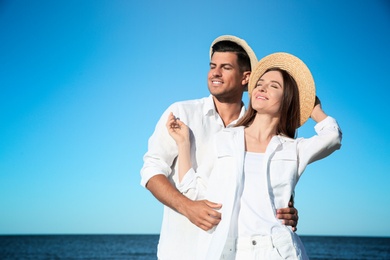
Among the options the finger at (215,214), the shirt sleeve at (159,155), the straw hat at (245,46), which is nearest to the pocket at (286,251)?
the finger at (215,214)

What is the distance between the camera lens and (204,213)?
2773 millimetres

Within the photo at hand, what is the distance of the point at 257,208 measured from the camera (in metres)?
2.68

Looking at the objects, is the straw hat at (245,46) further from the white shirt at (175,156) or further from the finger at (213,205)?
the finger at (213,205)

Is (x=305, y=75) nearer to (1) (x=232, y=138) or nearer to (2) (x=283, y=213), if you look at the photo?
(1) (x=232, y=138)

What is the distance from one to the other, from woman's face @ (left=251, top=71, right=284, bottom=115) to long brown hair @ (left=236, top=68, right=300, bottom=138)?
0.11 feet

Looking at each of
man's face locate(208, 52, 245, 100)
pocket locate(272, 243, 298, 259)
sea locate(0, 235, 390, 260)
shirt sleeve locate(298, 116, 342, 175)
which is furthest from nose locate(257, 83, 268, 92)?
sea locate(0, 235, 390, 260)

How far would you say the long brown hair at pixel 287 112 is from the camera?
3043 mm

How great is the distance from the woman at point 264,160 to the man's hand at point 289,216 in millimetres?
34

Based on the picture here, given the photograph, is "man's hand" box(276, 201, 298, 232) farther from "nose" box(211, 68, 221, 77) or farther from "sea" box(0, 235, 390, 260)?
"sea" box(0, 235, 390, 260)

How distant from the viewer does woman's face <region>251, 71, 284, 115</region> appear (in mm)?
2955

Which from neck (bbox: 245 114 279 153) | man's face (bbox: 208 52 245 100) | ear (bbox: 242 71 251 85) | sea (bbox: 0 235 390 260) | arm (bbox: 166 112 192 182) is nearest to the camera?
neck (bbox: 245 114 279 153)

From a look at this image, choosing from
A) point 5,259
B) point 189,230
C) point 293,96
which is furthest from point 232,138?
point 5,259

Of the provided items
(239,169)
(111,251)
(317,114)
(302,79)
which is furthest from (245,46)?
(111,251)

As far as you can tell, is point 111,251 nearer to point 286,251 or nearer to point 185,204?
point 185,204
